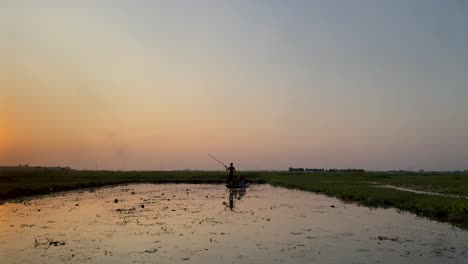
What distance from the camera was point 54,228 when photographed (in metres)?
20.3

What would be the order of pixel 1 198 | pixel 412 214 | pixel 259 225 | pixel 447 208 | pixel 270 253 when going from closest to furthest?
pixel 270 253 → pixel 259 225 → pixel 447 208 → pixel 412 214 → pixel 1 198

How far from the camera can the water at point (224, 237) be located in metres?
14.3

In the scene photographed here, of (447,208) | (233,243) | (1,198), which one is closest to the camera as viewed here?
(233,243)

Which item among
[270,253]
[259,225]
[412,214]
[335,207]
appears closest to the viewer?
[270,253]

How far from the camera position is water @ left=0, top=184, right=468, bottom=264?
1431cm

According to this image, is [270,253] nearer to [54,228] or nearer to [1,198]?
[54,228]

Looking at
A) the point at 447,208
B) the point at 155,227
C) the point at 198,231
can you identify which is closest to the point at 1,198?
the point at 155,227

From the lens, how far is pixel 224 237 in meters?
18.1

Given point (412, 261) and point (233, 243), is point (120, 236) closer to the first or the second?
point (233, 243)

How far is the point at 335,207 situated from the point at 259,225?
430 inches

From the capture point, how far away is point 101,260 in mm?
13641

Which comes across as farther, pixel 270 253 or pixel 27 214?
pixel 27 214

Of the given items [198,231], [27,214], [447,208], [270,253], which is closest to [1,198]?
[27,214]

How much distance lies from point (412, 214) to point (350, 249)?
39.2 ft
